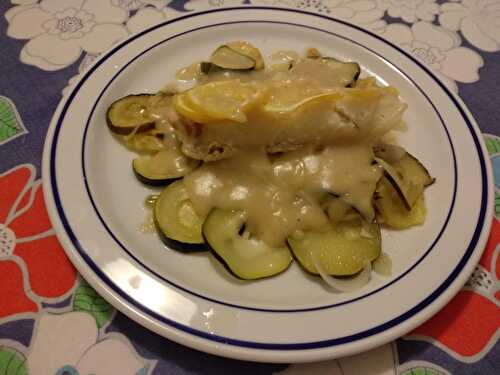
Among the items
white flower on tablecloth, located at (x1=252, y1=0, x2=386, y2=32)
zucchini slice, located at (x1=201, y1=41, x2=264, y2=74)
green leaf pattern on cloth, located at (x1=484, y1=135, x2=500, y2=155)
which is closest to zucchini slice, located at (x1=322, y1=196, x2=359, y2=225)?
zucchini slice, located at (x1=201, y1=41, x2=264, y2=74)

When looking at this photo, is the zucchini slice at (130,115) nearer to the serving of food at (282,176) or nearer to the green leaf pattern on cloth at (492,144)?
the serving of food at (282,176)

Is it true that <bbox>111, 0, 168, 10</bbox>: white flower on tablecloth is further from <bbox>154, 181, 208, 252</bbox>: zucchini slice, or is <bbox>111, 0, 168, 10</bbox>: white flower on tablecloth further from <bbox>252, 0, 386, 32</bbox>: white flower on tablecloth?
<bbox>154, 181, 208, 252</bbox>: zucchini slice

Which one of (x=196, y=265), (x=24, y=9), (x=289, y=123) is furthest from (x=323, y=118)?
(x=24, y=9)

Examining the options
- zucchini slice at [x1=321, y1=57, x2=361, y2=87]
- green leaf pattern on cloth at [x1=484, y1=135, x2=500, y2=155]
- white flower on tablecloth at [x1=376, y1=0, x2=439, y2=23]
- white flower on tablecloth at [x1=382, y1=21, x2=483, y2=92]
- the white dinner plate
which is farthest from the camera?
white flower on tablecloth at [x1=376, y1=0, x2=439, y2=23]

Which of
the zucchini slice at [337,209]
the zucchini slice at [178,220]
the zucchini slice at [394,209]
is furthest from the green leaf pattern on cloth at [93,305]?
the zucchini slice at [394,209]

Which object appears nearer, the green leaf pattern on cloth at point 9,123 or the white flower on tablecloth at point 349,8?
the green leaf pattern on cloth at point 9,123

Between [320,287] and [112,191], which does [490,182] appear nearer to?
[320,287]

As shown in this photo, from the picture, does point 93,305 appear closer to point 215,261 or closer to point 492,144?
point 215,261
